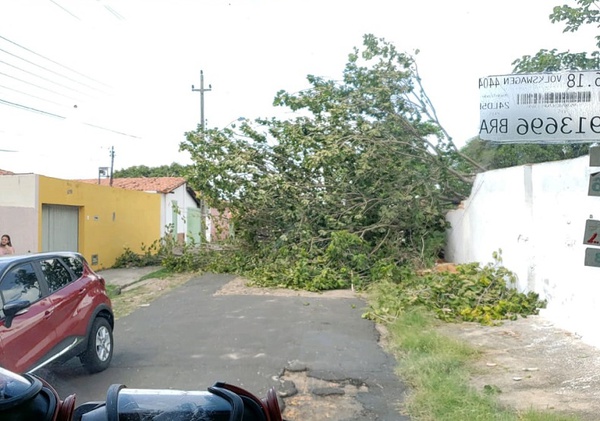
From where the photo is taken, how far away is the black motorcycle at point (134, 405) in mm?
2102

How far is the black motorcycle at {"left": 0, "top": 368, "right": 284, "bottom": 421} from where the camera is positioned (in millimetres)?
2102

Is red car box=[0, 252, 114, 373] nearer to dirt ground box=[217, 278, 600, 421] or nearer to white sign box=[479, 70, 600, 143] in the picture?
dirt ground box=[217, 278, 600, 421]

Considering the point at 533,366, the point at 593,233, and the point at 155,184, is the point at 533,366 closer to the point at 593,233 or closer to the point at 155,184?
the point at 593,233

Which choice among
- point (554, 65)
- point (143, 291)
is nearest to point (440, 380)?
point (554, 65)

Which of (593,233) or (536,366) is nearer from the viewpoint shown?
(593,233)

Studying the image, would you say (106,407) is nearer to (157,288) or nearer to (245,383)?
(245,383)

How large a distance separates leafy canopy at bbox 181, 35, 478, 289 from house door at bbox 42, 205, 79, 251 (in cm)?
482

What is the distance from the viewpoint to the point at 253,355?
7648 mm

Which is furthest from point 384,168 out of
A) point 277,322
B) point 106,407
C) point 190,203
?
point 190,203

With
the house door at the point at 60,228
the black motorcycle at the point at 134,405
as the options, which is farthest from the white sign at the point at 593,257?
the house door at the point at 60,228

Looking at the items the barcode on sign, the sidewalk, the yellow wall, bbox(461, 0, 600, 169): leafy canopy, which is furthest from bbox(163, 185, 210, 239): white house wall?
the barcode on sign

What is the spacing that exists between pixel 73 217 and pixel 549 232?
1589 centimetres

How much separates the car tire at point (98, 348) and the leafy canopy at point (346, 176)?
24.6ft

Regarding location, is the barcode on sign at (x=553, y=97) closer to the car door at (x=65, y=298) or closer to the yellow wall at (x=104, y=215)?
the car door at (x=65, y=298)
